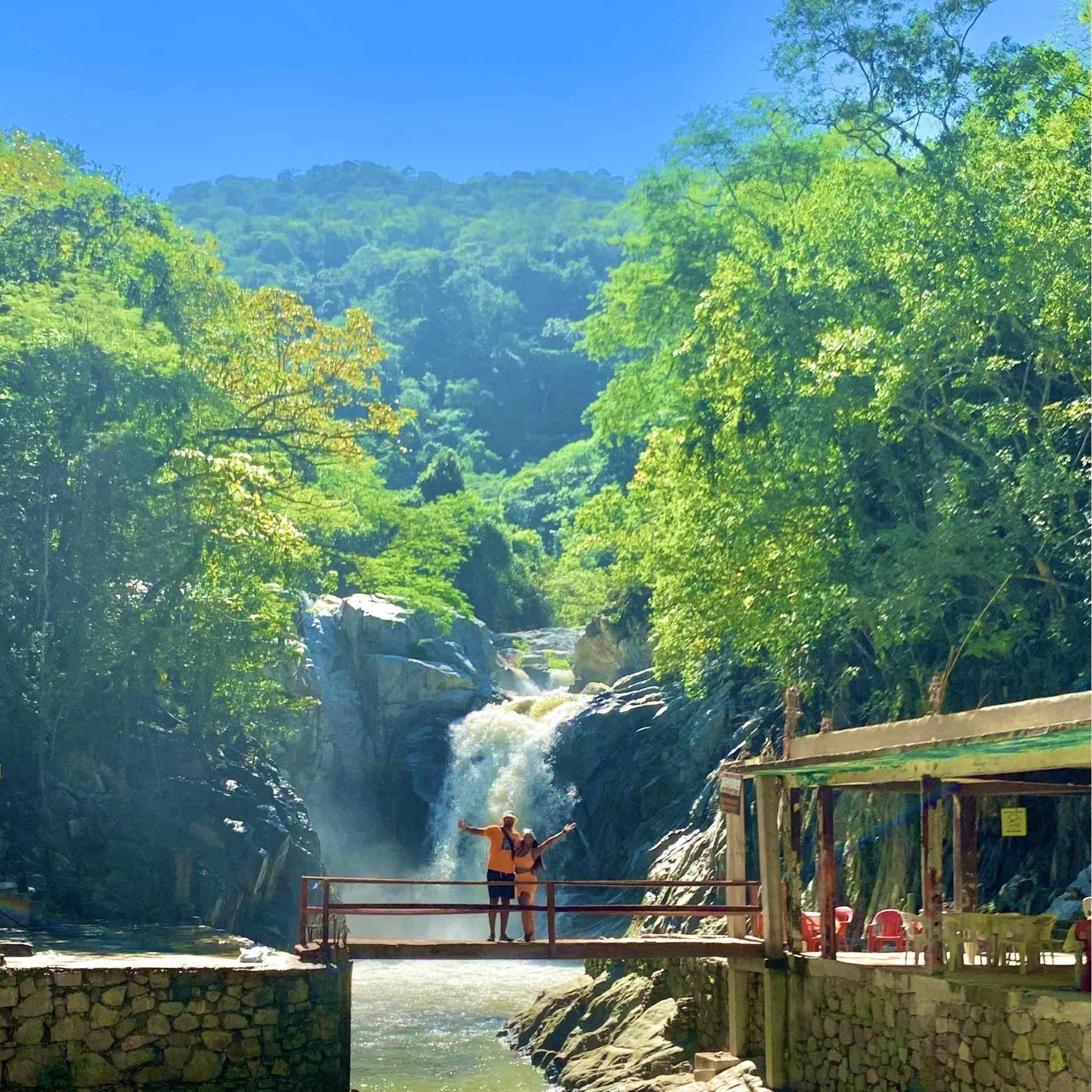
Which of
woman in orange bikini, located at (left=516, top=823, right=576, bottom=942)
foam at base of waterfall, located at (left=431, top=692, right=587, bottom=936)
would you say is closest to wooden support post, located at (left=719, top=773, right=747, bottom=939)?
woman in orange bikini, located at (left=516, top=823, right=576, bottom=942)

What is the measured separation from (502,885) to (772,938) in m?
3.05

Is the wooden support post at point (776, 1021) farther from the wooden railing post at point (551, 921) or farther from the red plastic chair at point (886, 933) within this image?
the wooden railing post at point (551, 921)

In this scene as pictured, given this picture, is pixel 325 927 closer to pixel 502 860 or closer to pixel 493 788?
pixel 502 860

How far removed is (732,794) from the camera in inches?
706

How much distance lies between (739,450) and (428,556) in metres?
17.0

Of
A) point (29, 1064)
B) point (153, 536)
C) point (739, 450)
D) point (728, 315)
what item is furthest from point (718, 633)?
point (29, 1064)

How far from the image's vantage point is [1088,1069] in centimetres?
1117

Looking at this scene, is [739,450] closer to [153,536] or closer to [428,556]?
[153,536]

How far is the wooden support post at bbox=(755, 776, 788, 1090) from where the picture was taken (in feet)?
52.9

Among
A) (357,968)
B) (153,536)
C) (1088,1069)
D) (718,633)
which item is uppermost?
(153,536)

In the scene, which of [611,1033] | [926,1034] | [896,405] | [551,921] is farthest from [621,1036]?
[896,405]

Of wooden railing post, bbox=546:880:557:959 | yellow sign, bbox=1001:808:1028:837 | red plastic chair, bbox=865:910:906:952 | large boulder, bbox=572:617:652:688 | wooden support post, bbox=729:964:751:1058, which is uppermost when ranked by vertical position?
large boulder, bbox=572:617:652:688

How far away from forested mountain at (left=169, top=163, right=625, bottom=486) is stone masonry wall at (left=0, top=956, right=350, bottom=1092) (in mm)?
62169

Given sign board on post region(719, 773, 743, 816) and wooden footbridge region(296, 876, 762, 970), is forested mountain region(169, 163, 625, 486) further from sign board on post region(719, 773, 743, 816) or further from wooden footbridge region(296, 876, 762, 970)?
wooden footbridge region(296, 876, 762, 970)
